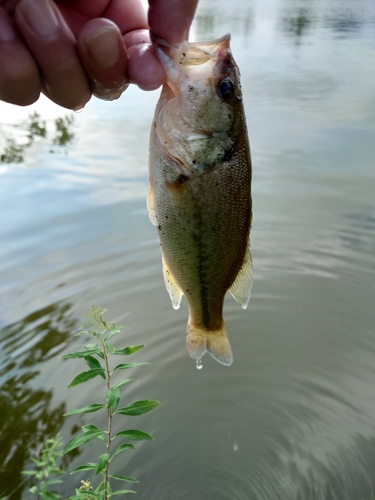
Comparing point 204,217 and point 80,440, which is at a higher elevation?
point 204,217

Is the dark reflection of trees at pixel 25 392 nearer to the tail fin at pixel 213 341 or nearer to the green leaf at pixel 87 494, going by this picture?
the green leaf at pixel 87 494

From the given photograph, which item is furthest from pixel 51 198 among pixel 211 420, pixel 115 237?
pixel 211 420

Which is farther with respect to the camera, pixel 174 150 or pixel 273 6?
pixel 273 6

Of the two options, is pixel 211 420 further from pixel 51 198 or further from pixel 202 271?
pixel 51 198

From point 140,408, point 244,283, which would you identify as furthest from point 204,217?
point 140,408

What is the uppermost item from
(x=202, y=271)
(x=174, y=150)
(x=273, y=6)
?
(x=273, y=6)

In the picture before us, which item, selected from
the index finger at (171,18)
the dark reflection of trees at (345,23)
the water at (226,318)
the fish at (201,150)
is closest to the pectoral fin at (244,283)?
the fish at (201,150)

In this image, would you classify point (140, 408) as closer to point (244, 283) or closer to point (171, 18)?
point (244, 283)
